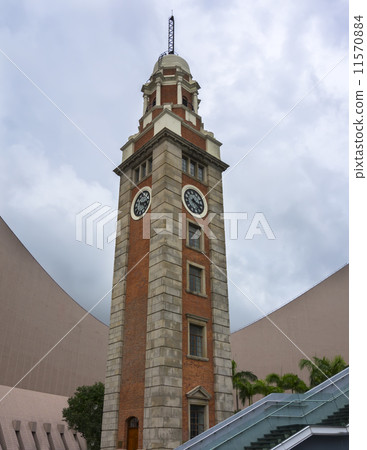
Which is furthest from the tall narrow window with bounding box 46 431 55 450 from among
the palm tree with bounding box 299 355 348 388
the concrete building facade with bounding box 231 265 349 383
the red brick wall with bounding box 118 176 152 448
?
the concrete building facade with bounding box 231 265 349 383

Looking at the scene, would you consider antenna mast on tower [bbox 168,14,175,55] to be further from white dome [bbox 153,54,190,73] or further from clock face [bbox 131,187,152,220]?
clock face [bbox 131,187,152,220]

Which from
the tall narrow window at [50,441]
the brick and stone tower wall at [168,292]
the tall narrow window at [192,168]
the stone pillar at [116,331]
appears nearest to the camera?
the brick and stone tower wall at [168,292]

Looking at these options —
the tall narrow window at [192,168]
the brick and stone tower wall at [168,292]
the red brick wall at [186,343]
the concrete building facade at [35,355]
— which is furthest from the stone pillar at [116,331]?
the concrete building facade at [35,355]

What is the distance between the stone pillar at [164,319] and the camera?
16516 mm

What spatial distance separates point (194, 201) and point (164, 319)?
7.61 meters

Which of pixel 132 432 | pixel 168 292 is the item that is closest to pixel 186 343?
pixel 168 292

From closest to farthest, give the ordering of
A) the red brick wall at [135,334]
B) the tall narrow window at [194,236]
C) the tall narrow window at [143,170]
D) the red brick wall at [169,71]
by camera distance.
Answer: the red brick wall at [135,334] < the tall narrow window at [194,236] < the tall narrow window at [143,170] < the red brick wall at [169,71]

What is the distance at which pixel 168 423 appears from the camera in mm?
16391

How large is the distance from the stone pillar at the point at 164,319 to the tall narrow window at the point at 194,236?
1194 millimetres

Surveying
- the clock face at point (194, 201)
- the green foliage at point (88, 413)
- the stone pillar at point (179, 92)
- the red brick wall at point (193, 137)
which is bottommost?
the green foliage at point (88, 413)

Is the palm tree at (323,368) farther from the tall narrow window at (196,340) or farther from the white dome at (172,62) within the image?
the white dome at (172,62)

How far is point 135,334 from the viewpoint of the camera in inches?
778
